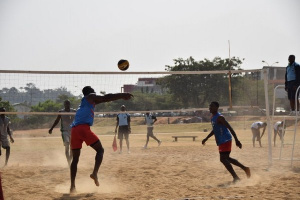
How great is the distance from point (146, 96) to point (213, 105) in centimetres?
1531

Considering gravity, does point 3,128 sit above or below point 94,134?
below

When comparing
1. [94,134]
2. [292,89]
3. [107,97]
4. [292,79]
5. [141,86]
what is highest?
[141,86]

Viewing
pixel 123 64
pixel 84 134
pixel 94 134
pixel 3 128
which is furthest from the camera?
pixel 3 128

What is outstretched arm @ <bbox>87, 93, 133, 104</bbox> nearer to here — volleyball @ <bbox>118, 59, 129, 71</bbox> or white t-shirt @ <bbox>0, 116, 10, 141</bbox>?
volleyball @ <bbox>118, 59, 129, 71</bbox>

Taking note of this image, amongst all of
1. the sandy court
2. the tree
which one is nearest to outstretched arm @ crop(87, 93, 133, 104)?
the sandy court

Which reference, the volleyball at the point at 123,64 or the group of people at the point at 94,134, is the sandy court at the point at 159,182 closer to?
the group of people at the point at 94,134

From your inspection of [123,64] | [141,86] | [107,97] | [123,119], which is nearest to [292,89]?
[123,64]

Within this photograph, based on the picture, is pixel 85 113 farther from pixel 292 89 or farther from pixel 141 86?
pixel 141 86

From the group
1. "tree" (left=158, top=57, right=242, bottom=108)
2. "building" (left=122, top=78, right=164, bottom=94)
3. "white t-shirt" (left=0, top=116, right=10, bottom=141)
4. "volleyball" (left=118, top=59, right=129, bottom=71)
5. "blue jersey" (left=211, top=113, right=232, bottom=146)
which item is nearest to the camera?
"blue jersey" (left=211, top=113, right=232, bottom=146)

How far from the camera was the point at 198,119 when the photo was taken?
52906mm

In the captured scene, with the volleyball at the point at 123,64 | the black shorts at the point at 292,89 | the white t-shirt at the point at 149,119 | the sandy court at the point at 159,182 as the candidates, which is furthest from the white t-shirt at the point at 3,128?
the white t-shirt at the point at 149,119

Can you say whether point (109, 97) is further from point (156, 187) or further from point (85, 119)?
point (156, 187)

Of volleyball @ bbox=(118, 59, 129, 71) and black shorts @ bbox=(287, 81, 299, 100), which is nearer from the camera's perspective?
volleyball @ bbox=(118, 59, 129, 71)

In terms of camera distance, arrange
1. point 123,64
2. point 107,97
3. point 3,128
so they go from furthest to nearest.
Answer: point 3,128
point 123,64
point 107,97
